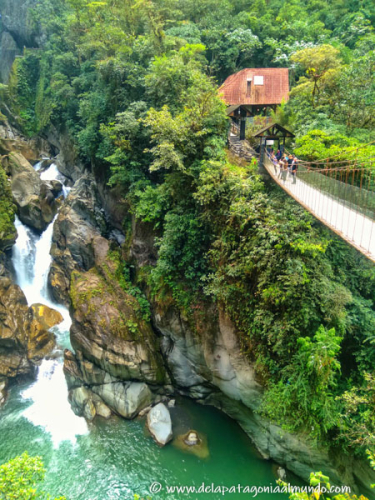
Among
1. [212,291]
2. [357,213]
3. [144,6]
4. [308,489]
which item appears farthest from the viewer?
[144,6]

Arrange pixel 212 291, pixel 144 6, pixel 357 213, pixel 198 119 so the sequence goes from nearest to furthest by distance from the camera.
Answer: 1. pixel 357 213
2. pixel 212 291
3. pixel 198 119
4. pixel 144 6

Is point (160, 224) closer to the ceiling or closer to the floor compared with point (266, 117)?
closer to the floor

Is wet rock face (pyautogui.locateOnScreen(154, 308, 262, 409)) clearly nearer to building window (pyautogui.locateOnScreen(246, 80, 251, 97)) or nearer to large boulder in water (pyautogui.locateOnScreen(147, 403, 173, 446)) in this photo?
large boulder in water (pyautogui.locateOnScreen(147, 403, 173, 446))

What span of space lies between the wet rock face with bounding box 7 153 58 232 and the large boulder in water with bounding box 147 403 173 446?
1340cm

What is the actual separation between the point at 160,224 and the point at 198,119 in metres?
4.86

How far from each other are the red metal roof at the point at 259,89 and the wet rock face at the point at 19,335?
16159mm

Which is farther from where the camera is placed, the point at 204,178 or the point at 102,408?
the point at 102,408

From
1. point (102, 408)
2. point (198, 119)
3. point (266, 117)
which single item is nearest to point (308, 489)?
point (102, 408)

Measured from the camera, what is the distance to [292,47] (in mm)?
23219

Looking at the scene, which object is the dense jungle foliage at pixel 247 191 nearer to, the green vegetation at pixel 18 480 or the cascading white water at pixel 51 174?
the cascading white water at pixel 51 174

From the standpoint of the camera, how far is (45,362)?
51.3 ft

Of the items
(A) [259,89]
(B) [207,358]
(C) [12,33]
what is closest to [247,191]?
(B) [207,358]

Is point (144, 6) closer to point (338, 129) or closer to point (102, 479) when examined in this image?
point (338, 129)

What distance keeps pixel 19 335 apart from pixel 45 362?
1.85 metres
